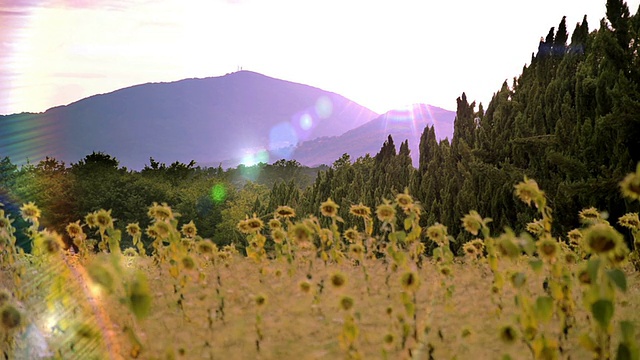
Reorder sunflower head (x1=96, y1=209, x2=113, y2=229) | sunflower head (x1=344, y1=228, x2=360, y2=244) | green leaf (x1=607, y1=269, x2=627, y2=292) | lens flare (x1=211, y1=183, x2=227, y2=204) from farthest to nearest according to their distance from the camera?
lens flare (x1=211, y1=183, x2=227, y2=204) < sunflower head (x1=344, y1=228, x2=360, y2=244) < sunflower head (x1=96, y1=209, x2=113, y2=229) < green leaf (x1=607, y1=269, x2=627, y2=292)

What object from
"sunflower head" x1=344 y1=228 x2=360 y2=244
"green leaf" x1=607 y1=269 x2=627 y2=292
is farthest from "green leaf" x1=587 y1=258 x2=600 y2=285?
"sunflower head" x1=344 y1=228 x2=360 y2=244

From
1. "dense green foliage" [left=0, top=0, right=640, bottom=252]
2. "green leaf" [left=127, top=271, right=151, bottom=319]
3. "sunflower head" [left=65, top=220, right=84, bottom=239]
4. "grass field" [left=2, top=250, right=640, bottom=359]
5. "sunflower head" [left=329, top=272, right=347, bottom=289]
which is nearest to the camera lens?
"green leaf" [left=127, top=271, right=151, bottom=319]

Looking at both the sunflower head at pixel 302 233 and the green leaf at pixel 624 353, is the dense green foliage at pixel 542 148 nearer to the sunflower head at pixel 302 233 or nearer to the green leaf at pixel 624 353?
the sunflower head at pixel 302 233

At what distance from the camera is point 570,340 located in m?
5.00

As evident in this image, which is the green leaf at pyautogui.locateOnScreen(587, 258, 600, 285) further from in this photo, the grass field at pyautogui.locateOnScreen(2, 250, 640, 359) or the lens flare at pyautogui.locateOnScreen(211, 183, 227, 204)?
the lens flare at pyautogui.locateOnScreen(211, 183, 227, 204)

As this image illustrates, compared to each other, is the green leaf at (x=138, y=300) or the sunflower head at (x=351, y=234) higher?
the green leaf at (x=138, y=300)

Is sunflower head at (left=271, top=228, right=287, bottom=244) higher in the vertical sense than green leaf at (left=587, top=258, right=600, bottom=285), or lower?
lower

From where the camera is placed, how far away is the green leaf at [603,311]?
3139mm

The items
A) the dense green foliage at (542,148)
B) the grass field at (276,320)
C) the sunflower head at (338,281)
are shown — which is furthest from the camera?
the dense green foliage at (542,148)

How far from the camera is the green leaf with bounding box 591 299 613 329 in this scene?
314 centimetres

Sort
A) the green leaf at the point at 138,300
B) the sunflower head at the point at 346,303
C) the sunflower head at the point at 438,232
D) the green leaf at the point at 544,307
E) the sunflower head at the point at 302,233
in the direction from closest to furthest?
1. the green leaf at the point at 138,300
2. the green leaf at the point at 544,307
3. the sunflower head at the point at 346,303
4. the sunflower head at the point at 302,233
5. the sunflower head at the point at 438,232

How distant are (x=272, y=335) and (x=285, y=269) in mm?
2940

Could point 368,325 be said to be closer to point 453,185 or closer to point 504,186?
point 504,186

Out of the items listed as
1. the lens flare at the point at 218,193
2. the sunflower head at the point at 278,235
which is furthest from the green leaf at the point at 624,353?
the lens flare at the point at 218,193
